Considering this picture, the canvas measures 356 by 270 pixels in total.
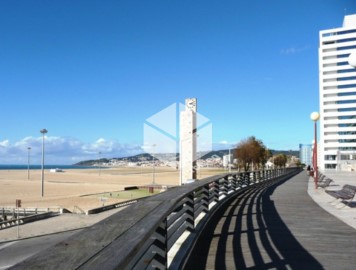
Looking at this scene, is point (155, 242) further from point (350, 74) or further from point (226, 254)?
point (350, 74)

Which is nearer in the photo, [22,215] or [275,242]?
[275,242]

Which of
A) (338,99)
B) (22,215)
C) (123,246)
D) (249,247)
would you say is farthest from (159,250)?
(338,99)

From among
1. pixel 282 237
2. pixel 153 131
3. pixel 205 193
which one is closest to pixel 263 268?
pixel 282 237

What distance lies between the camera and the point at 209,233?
8.45 m

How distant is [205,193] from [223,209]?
2641 mm

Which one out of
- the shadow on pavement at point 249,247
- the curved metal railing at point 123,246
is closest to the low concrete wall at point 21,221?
Result: the shadow on pavement at point 249,247

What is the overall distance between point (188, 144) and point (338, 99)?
73978mm

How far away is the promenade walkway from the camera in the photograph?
611cm

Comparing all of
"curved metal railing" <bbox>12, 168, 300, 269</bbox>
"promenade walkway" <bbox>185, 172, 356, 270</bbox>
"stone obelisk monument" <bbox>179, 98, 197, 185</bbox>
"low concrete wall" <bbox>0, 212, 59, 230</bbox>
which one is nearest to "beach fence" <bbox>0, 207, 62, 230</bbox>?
"low concrete wall" <bbox>0, 212, 59, 230</bbox>

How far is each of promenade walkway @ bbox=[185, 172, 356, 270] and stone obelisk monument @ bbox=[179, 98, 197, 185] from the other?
42.1 meters

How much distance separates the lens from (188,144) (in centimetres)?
5531

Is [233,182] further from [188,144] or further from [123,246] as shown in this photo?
[188,144]

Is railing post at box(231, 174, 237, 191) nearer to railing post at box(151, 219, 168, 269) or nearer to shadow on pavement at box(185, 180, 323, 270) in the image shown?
shadow on pavement at box(185, 180, 323, 270)

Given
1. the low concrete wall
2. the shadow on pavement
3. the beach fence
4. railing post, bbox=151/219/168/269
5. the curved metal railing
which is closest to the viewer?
the curved metal railing
